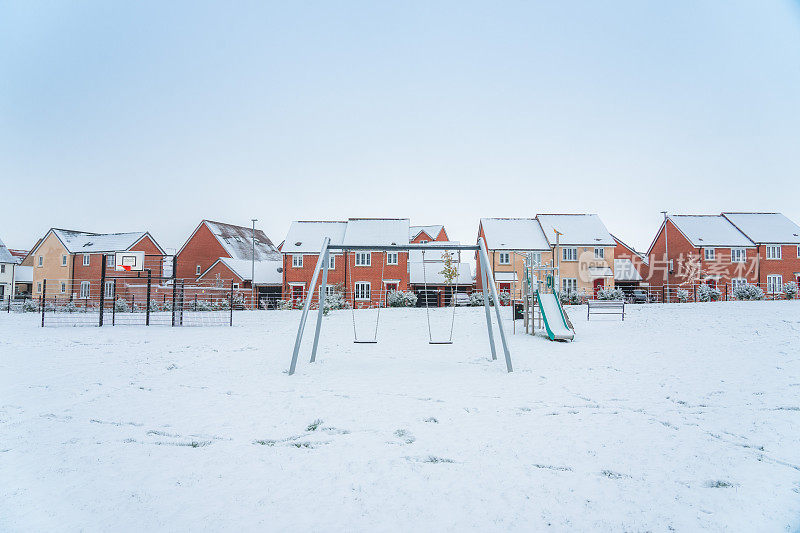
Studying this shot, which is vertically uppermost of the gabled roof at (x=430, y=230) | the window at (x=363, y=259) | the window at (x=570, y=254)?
the gabled roof at (x=430, y=230)

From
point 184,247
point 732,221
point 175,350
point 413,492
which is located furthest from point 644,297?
point 184,247

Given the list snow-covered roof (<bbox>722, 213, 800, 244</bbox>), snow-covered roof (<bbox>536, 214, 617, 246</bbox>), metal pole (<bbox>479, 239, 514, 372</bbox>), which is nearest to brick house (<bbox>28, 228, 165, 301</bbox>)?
metal pole (<bbox>479, 239, 514, 372</bbox>)

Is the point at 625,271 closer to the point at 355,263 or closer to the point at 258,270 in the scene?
the point at 355,263

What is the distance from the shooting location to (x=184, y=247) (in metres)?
40.2

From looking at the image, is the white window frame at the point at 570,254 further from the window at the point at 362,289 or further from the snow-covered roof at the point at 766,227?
the window at the point at 362,289

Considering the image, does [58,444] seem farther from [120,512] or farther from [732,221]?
[732,221]

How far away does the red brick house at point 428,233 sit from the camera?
50.2m

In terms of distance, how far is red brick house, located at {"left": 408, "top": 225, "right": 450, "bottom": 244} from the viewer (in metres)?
50.2

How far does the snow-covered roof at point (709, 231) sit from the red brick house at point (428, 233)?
2422 cm

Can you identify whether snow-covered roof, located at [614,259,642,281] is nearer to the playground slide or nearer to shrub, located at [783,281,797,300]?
shrub, located at [783,281,797,300]

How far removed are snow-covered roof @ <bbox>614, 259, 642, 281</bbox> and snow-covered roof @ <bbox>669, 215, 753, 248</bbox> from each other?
17.2 feet

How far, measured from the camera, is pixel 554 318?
1298 centimetres

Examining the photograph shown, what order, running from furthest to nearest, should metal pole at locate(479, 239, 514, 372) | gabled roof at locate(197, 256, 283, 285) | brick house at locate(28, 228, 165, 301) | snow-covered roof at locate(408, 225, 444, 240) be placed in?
snow-covered roof at locate(408, 225, 444, 240) < gabled roof at locate(197, 256, 283, 285) < brick house at locate(28, 228, 165, 301) < metal pole at locate(479, 239, 514, 372)

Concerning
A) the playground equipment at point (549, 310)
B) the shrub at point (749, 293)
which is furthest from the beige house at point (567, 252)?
the playground equipment at point (549, 310)
